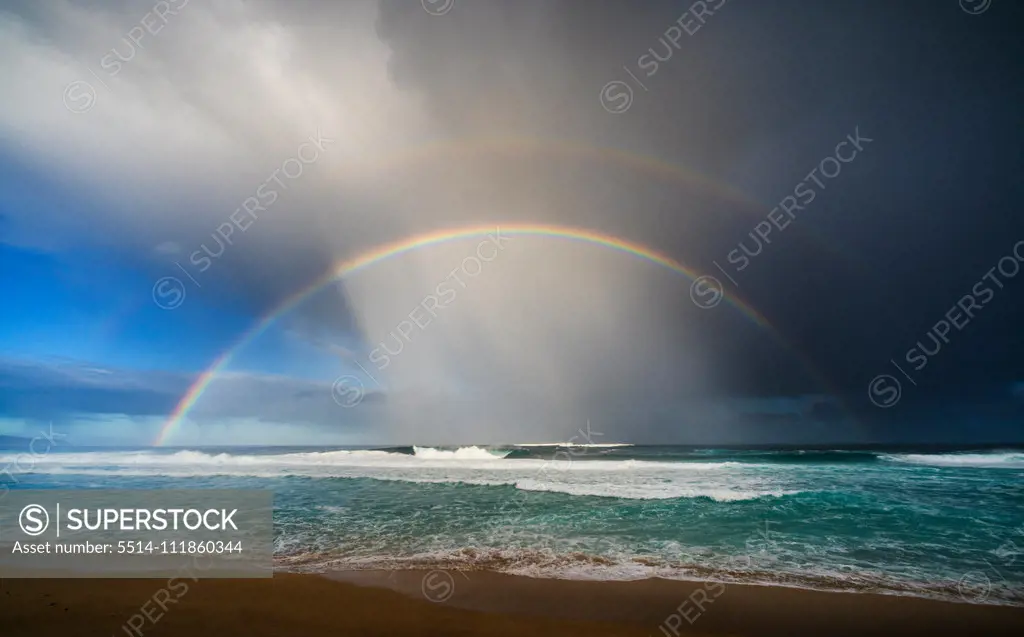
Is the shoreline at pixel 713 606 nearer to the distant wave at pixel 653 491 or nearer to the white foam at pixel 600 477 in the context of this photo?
the distant wave at pixel 653 491

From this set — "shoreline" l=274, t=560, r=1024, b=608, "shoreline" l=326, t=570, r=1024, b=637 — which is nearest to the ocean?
"shoreline" l=274, t=560, r=1024, b=608

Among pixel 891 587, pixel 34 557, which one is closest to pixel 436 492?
pixel 34 557

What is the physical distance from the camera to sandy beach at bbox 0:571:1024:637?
6992 mm

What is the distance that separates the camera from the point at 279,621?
7.18m

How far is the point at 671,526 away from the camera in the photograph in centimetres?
1356

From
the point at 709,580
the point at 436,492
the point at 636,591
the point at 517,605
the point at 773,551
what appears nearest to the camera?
the point at 517,605

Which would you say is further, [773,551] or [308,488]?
[308,488]

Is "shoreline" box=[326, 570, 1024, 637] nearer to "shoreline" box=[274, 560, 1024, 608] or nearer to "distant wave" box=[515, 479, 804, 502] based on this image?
"shoreline" box=[274, 560, 1024, 608]

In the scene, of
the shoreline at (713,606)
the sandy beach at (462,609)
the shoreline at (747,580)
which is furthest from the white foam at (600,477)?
the sandy beach at (462,609)

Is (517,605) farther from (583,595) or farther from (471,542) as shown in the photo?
(471,542)

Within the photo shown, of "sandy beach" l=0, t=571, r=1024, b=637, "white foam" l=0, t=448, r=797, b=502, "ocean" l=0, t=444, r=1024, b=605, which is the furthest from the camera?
"white foam" l=0, t=448, r=797, b=502

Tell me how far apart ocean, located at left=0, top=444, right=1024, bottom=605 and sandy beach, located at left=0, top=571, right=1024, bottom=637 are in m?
0.82

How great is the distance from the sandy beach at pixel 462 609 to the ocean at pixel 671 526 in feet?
2.69

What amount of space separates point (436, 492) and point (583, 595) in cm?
1302
